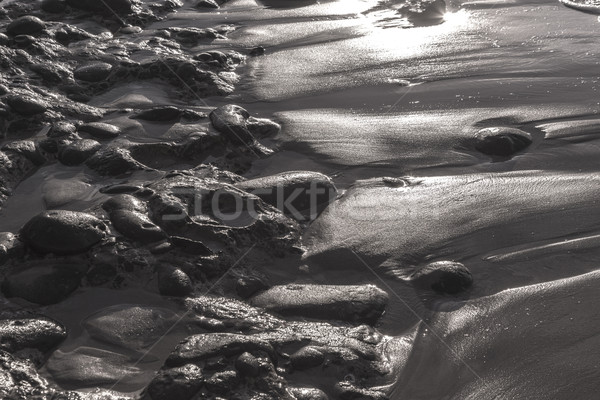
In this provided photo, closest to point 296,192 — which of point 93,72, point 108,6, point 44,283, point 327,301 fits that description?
point 327,301

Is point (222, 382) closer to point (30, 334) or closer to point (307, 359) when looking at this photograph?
point (307, 359)

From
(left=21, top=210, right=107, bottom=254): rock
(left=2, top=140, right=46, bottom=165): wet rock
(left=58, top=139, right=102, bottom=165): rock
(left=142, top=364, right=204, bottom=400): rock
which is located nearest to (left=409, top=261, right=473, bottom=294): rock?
(left=142, top=364, right=204, bottom=400): rock

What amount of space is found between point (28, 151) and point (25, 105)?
1.47ft

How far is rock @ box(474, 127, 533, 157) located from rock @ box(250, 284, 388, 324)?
4.19 ft

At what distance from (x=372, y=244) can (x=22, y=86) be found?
2498 mm

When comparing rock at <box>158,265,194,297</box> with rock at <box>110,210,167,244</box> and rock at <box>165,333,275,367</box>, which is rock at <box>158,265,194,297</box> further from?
rock at <box>165,333,275,367</box>

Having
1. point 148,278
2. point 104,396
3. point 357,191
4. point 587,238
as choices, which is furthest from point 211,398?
point 587,238

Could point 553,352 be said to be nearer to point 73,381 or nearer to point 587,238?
point 587,238

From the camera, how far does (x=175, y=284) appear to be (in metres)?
2.73

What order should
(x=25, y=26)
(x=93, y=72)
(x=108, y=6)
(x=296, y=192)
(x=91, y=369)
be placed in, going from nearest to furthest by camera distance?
(x=91, y=369) → (x=296, y=192) → (x=93, y=72) → (x=25, y=26) → (x=108, y=6)

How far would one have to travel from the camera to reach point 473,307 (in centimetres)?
266

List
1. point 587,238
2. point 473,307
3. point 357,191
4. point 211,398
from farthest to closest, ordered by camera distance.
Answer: point 357,191 < point 587,238 < point 473,307 < point 211,398

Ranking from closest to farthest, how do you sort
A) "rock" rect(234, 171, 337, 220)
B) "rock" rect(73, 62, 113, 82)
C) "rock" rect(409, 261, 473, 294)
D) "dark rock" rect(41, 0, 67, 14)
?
"rock" rect(409, 261, 473, 294), "rock" rect(234, 171, 337, 220), "rock" rect(73, 62, 113, 82), "dark rock" rect(41, 0, 67, 14)

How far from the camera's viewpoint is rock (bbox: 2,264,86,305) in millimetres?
2633
